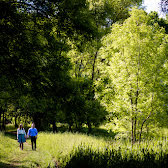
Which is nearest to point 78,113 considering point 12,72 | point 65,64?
point 65,64

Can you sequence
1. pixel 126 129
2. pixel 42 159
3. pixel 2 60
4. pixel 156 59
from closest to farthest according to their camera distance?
1. pixel 2 60
2. pixel 42 159
3. pixel 156 59
4. pixel 126 129

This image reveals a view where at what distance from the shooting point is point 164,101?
10.0 m

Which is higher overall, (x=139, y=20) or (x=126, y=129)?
(x=139, y=20)

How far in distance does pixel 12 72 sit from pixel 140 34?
745cm

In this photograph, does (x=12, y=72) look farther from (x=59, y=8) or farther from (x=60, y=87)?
(x=59, y=8)

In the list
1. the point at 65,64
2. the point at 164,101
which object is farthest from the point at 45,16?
the point at 164,101

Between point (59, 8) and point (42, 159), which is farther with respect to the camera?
point (42, 159)

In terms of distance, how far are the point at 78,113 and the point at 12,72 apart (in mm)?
2467

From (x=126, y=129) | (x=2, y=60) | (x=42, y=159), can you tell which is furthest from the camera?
(x=126, y=129)

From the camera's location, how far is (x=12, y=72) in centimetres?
536

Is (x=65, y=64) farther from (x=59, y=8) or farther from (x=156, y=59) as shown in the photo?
(x=156, y=59)

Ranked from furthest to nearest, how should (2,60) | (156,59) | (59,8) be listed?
(156,59)
(59,8)
(2,60)

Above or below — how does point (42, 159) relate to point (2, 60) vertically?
below

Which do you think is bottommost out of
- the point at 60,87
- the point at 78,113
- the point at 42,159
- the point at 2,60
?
the point at 42,159
